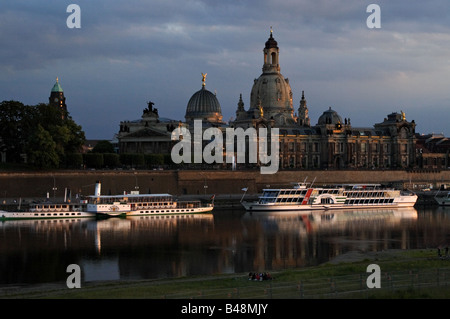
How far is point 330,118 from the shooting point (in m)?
127

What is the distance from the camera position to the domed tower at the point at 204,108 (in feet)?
436

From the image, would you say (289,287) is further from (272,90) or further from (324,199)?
(272,90)

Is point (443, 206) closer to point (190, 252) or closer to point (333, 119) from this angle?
point (333, 119)

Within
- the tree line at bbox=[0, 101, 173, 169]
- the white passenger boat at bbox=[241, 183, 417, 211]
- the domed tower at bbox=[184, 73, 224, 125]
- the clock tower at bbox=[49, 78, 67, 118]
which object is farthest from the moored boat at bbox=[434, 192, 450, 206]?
the clock tower at bbox=[49, 78, 67, 118]

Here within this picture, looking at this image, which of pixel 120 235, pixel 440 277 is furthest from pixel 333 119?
pixel 440 277

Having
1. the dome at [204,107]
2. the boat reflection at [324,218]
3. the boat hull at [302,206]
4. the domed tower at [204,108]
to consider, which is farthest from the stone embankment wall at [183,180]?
the dome at [204,107]

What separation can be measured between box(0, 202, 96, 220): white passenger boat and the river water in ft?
5.32

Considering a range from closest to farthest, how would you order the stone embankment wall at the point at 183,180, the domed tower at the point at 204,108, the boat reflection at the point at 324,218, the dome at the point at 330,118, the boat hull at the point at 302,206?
the boat reflection at the point at 324,218, the boat hull at the point at 302,206, the stone embankment wall at the point at 183,180, the dome at the point at 330,118, the domed tower at the point at 204,108

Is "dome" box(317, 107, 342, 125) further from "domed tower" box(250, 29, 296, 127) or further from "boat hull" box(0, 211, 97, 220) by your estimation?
"boat hull" box(0, 211, 97, 220)

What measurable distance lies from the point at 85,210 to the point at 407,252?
3421 cm

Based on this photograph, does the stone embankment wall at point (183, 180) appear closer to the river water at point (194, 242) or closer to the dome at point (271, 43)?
the river water at point (194, 242)

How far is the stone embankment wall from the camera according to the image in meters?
77.5

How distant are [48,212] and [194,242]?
1990 cm

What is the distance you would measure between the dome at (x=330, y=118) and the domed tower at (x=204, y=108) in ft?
58.6
